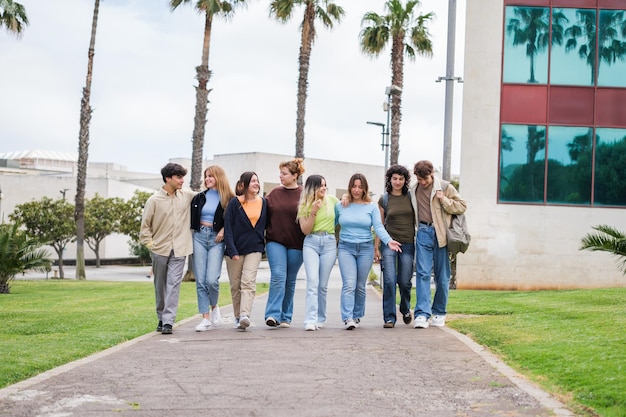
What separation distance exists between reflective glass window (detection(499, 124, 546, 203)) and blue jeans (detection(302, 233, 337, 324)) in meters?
16.2

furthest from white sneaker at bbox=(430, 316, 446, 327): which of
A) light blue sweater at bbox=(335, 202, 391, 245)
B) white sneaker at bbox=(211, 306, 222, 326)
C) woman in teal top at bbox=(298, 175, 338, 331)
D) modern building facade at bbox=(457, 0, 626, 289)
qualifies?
modern building facade at bbox=(457, 0, 626, 289)

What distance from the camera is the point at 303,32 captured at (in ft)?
130

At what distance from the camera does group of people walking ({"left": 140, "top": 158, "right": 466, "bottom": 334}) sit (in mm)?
10688

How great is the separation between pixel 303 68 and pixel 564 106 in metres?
15.6

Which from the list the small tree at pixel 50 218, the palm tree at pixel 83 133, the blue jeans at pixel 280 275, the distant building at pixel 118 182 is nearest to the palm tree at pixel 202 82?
the palm tree at pixel 83 133

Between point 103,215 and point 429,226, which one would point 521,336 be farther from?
point 103,215

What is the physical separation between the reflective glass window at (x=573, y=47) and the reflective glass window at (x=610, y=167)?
5.25 ft

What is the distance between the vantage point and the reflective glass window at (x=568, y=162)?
26.2 metres

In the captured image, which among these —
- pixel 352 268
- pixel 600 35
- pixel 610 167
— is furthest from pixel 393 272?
pixel 600 35

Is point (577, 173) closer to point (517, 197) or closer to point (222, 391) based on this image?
point (517, 197)

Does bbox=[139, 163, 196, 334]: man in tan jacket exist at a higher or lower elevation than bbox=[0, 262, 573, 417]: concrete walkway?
higher

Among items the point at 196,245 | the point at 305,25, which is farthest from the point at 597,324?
the point at 305,25

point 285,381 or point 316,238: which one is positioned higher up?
point 316,238

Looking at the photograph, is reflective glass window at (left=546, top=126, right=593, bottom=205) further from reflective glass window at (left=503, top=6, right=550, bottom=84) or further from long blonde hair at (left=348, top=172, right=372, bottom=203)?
long blonde hair at (left=348, top=172, right=372, bottom=203)
